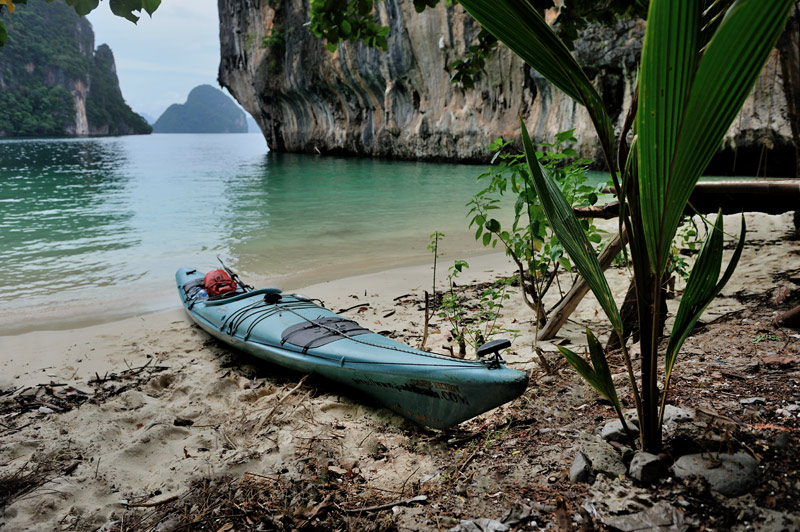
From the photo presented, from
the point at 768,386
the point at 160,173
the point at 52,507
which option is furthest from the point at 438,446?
the point at 160,173

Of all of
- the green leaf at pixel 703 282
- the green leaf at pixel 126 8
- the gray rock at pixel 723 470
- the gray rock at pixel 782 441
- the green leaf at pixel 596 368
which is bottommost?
→ the gray rock at pixel 723 470

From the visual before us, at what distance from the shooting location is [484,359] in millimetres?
1988

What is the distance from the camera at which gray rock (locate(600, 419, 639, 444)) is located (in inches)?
53.9

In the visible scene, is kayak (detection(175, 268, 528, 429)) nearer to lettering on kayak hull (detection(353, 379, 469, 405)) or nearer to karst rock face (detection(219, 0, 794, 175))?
lettering on kayak hull (detection(353, 379, 469, 405))

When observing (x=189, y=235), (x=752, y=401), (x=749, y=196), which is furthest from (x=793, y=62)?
(x=189, y=235)

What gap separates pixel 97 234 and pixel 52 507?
27.5 ft

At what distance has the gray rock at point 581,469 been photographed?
4.24ft

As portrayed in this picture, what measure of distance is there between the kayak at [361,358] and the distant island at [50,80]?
82502 mm

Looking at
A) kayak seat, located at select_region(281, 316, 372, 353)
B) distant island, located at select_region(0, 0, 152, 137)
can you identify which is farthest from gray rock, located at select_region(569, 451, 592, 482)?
distant island, located at select_region(0, 0, 152, 137)

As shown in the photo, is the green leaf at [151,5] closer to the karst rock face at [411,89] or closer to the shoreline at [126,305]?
the shoreline at [126,305]

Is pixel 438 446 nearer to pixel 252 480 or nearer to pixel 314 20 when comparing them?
pixel 252 480

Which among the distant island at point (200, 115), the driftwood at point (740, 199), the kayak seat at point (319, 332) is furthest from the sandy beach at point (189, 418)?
the distant island at point (200, 115)

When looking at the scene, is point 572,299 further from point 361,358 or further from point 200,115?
point 200,115

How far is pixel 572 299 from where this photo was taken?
2.89 metres
